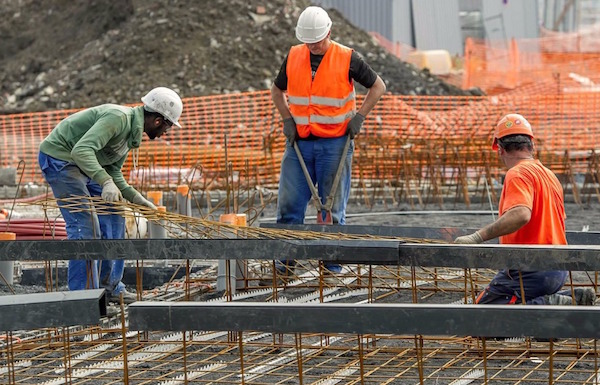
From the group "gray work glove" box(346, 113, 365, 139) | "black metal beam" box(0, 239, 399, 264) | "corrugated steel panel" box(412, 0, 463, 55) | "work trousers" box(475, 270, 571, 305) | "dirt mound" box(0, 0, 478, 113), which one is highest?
"corrugated steel panel" box(412, 0, 463, 55)

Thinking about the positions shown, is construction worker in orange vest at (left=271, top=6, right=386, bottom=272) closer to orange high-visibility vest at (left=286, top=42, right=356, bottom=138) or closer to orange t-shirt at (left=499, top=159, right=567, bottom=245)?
orange high-visibility vest at (left=286, top=42, right=356, bottom=138)

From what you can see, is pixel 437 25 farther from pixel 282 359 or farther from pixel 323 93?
pixel 282 359

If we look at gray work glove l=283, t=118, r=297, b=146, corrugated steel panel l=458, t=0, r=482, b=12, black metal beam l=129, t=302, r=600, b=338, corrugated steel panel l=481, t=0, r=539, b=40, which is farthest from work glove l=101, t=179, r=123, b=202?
corrugated steel panel l=458, t=0, r=482, b=12

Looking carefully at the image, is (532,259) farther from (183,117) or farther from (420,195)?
(183,117)

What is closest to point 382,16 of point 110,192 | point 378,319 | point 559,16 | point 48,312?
point 559,16

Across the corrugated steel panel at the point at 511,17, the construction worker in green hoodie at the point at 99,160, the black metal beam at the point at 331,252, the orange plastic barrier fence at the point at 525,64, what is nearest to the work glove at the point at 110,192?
the construction worker in green hoodie at the point at 99,160

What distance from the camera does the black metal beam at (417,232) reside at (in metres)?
6.61

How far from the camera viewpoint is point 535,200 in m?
6.03

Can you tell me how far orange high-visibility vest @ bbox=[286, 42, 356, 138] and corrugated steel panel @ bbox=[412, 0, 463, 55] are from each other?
94.3 ft

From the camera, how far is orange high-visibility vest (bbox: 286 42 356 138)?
8656 mm

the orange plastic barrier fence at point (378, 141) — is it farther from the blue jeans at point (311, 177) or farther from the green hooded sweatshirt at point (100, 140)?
the green hooded sweatshirt at point (100, 140)

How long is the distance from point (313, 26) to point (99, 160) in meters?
2.04

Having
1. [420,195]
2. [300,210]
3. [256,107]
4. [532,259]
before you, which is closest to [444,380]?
[532,259]

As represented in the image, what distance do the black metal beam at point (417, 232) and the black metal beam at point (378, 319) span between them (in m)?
2.21
